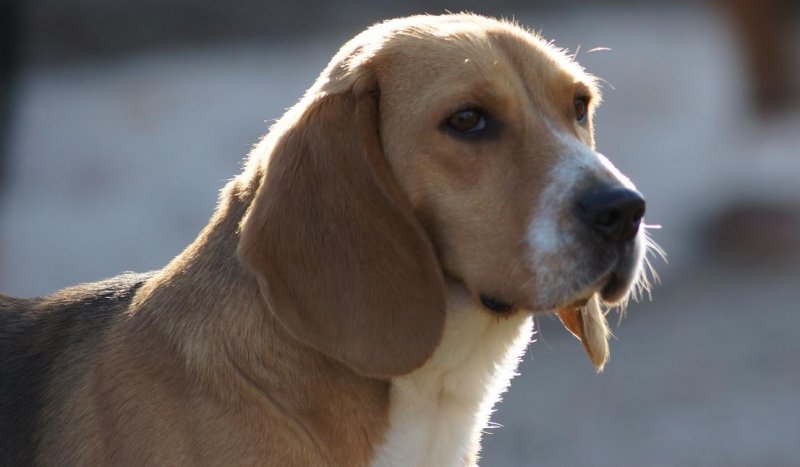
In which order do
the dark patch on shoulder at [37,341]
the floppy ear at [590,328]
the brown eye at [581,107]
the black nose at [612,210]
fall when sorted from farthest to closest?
the floppy ear at [590,328] < the brown eye at [581,107] < the dark patch on shoulder at [37,341] < the black nose at [612,210]

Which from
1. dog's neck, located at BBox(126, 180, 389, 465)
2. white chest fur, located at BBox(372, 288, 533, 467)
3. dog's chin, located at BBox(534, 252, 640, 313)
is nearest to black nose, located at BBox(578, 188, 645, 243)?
dog's chin, located at BBox(534, 252, 640, 313)

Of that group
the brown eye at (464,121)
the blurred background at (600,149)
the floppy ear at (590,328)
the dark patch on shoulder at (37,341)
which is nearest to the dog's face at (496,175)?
the brown eye at (464,121)

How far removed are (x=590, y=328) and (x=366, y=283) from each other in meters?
0.89

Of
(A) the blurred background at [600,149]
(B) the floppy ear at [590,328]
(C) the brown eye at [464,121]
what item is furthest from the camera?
(A) the blurred background at [600,149]

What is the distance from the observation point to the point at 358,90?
12.0ft

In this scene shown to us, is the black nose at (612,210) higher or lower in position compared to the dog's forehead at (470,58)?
lower

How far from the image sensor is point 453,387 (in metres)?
3.71

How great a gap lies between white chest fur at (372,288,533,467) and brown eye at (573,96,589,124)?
2.12ft

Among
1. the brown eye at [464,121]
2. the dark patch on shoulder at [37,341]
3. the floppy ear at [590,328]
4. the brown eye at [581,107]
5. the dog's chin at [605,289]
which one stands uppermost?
the brown eye at [464,121]

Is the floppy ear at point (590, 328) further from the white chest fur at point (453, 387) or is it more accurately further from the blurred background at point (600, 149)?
the blurred background at point (600, 149)

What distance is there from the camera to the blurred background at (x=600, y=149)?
786 centimetres

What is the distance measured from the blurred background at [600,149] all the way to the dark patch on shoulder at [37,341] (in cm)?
253

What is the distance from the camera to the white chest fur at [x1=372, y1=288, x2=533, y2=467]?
3.62 m

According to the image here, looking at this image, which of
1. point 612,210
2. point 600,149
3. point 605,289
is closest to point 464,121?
point 612,210
